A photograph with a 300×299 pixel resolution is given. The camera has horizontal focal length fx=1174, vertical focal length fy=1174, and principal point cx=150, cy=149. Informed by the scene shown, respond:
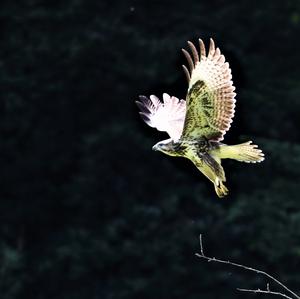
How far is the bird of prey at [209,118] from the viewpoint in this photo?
194 inches

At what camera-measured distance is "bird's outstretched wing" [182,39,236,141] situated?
4.93 metres

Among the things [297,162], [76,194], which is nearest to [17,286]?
[76,194]

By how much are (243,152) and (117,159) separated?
9.69 metres

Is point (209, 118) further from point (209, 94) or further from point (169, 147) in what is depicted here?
point (169, 147)

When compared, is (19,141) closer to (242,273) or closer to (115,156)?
(115,156)

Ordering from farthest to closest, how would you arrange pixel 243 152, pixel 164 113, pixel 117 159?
pixel 117 159 < pixel 164 113 < pixel 243 152

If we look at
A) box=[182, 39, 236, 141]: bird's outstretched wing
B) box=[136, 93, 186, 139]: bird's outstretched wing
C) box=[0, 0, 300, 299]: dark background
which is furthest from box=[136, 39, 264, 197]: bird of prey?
box=[0, 0, 300, 299]: dark background

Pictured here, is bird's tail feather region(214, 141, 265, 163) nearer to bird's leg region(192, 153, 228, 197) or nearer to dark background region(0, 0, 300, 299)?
bird's leg region(192, 153, 228, 197)

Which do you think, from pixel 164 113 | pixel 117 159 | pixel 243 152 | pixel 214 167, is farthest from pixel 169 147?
pixel 117 159

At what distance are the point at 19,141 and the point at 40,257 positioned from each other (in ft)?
4.89

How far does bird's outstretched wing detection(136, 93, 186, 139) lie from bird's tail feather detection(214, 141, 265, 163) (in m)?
0.36

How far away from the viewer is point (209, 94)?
16.3 feet

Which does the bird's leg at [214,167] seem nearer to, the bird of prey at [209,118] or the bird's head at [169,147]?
the bird of prey at [209,118]

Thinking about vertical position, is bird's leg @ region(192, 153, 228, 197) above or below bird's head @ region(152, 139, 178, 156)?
below
